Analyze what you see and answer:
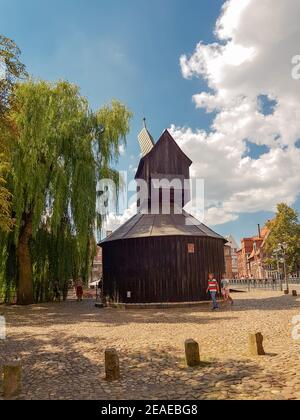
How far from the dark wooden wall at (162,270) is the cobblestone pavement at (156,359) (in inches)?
192

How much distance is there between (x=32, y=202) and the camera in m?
19.1

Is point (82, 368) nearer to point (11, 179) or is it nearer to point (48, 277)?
point (11, 179)

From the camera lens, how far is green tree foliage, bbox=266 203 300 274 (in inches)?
1876

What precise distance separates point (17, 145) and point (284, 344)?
15035 millimetres

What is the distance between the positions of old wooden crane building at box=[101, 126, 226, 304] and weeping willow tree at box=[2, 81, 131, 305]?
213 centimetres

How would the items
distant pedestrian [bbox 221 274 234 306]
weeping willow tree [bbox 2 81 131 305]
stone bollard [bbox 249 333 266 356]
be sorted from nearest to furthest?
stone bollard [bbox 249 333 266 356] < weeping willow tree [bbox 2 81 131 305] < distant pedestrian [bbox 221 274 234 306]

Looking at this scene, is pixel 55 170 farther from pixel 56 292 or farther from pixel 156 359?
pixel 156 359

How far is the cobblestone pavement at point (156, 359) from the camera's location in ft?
18.5

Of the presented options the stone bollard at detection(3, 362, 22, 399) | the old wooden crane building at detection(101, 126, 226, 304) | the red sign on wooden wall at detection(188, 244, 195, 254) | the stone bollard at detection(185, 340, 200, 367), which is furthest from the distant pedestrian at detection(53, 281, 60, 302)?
the stone bollard at detection(3, 362, 22, 399)

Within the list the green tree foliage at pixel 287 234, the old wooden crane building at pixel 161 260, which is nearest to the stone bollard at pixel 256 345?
the old wooden crane building at pixel 161 260

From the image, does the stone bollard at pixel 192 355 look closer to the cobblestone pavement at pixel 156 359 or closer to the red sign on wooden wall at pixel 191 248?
the cobblestone pavement at pixel 156 359

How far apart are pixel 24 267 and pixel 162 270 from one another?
25.1 ft

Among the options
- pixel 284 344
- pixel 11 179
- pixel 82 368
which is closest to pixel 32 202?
pixel 11 179

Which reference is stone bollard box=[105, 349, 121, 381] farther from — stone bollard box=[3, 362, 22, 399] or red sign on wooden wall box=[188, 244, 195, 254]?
red sign on wooden wall box=[188, 244, 195, 254]
